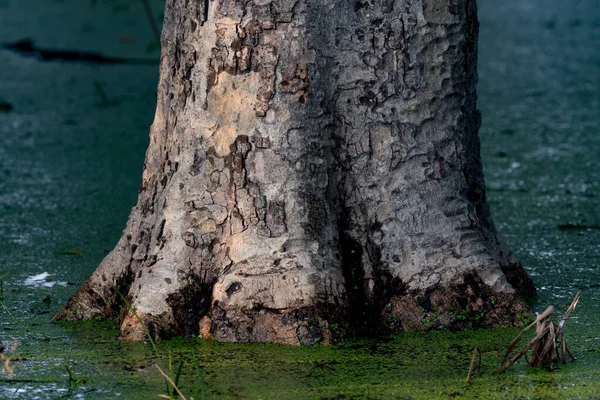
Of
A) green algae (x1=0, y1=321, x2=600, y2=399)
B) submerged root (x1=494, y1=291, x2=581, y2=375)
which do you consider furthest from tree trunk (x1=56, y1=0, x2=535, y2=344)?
submerged root (x1=494, y1=291, x2=581, y2=375)

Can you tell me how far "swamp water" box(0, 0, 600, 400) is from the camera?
1.92 meters

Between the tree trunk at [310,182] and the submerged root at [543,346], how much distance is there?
300 mm

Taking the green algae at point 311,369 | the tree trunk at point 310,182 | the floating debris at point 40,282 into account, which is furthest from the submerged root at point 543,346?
the floating debris at point 40,282

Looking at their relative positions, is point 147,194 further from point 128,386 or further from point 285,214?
point 128,386

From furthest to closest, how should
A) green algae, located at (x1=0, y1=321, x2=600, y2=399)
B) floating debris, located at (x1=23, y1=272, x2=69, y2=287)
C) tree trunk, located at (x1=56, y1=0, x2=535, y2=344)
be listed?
floating debris, located at (x1=23, y1=272, x2=69, y2=287)
tree trunk, located at (x1=56, y1=0, x2=535, y2=344)
green algae, located at (x1=0, y1=321, x2=600, y2=399)

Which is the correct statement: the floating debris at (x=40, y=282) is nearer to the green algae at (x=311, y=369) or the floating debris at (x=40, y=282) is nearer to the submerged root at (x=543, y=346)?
the green algae at (x=311, y=369)

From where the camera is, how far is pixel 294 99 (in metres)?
2.20

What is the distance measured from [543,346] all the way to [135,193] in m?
2.32

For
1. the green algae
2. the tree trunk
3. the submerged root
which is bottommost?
the green algae

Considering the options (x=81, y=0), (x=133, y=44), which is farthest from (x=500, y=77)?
(x=81, y=0)

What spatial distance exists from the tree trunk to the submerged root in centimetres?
30

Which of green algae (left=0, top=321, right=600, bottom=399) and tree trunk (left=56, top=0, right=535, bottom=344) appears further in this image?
tree trunk (left=56, top=0, right=535, bottom=344)

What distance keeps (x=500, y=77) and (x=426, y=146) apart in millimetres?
4171

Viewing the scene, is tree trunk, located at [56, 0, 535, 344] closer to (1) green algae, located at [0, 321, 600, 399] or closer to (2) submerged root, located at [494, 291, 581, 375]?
(1) green algae, located at [0, 321, 600, 399]
